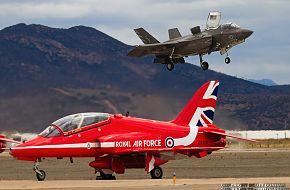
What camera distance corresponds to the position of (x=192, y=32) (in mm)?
51375

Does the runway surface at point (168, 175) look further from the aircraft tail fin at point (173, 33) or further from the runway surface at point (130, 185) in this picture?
the aircraft tail fin at point (173, 33)

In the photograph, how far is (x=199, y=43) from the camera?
49.9 metres

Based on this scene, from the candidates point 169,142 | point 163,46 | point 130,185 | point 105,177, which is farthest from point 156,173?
point 163,46

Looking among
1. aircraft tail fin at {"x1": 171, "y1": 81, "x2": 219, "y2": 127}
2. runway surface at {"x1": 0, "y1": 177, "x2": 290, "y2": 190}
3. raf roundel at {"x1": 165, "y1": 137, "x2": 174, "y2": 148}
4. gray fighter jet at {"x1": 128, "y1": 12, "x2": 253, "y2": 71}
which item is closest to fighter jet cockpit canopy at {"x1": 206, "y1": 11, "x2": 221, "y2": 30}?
gray fighter jet at {"x1": 128, "y1": 12, "x2": 253, "y2": 71}

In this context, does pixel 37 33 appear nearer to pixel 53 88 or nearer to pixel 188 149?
pixel 53 88

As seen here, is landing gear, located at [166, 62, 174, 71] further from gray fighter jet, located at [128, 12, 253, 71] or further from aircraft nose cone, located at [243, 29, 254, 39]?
aircraft nose cone, located at [243, 29, 254, 39]

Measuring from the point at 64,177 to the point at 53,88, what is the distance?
1836 inches

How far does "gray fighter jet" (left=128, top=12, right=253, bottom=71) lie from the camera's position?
164 feet

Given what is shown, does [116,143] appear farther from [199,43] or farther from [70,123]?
[199,43]

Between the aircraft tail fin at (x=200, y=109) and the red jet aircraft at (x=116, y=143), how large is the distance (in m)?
0.50

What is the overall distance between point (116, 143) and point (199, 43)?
10.1 m


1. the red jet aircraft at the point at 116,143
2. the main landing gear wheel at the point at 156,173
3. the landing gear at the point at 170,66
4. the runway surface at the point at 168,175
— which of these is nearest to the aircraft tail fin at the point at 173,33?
the landing gear at the point at 170,66

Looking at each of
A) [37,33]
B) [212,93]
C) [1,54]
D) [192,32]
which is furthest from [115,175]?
[37,33]

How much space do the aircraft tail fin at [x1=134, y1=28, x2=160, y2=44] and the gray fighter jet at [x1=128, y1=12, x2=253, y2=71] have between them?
620mm
